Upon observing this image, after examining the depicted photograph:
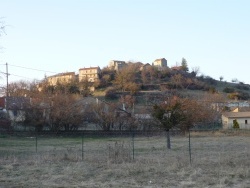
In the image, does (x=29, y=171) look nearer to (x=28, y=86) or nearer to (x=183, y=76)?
(x=28, y=86)

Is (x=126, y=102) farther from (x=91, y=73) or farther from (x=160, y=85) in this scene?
(x=91, y=73)

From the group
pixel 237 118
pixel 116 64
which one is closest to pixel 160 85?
pixel 116 64

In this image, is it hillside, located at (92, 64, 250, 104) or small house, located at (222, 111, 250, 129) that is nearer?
small house, located at (222, 111, 250, 129)

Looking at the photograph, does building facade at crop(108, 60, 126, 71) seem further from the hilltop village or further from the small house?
the small house

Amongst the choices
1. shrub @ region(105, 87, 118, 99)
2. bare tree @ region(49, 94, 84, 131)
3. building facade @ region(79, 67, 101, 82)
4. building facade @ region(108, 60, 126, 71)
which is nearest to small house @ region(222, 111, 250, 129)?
bare tree @ region(49, 94, 84, 131)

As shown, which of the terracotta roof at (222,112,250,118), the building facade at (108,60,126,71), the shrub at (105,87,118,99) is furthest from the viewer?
the building facade at (108,60,126,71)

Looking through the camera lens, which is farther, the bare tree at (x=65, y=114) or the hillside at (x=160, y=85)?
the hillside at (x=160, y=85)

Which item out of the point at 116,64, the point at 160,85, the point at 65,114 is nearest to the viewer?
the point at 65,114

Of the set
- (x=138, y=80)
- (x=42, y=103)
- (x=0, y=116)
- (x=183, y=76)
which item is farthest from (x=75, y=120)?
(x=183, y=76)

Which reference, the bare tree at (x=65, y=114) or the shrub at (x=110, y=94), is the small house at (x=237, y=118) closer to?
the bare tree at (x=65, y=114)

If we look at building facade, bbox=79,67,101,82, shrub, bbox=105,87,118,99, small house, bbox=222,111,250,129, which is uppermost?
building facade, bbox=79,67,101,82

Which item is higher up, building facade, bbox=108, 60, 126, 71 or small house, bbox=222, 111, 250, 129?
building facade, bbox=108, 60, 126, 71

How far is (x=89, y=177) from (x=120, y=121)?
154 ft

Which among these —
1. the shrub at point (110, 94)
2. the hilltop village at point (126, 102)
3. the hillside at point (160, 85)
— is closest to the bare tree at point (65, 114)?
the hilltop village at point (126, 102)
